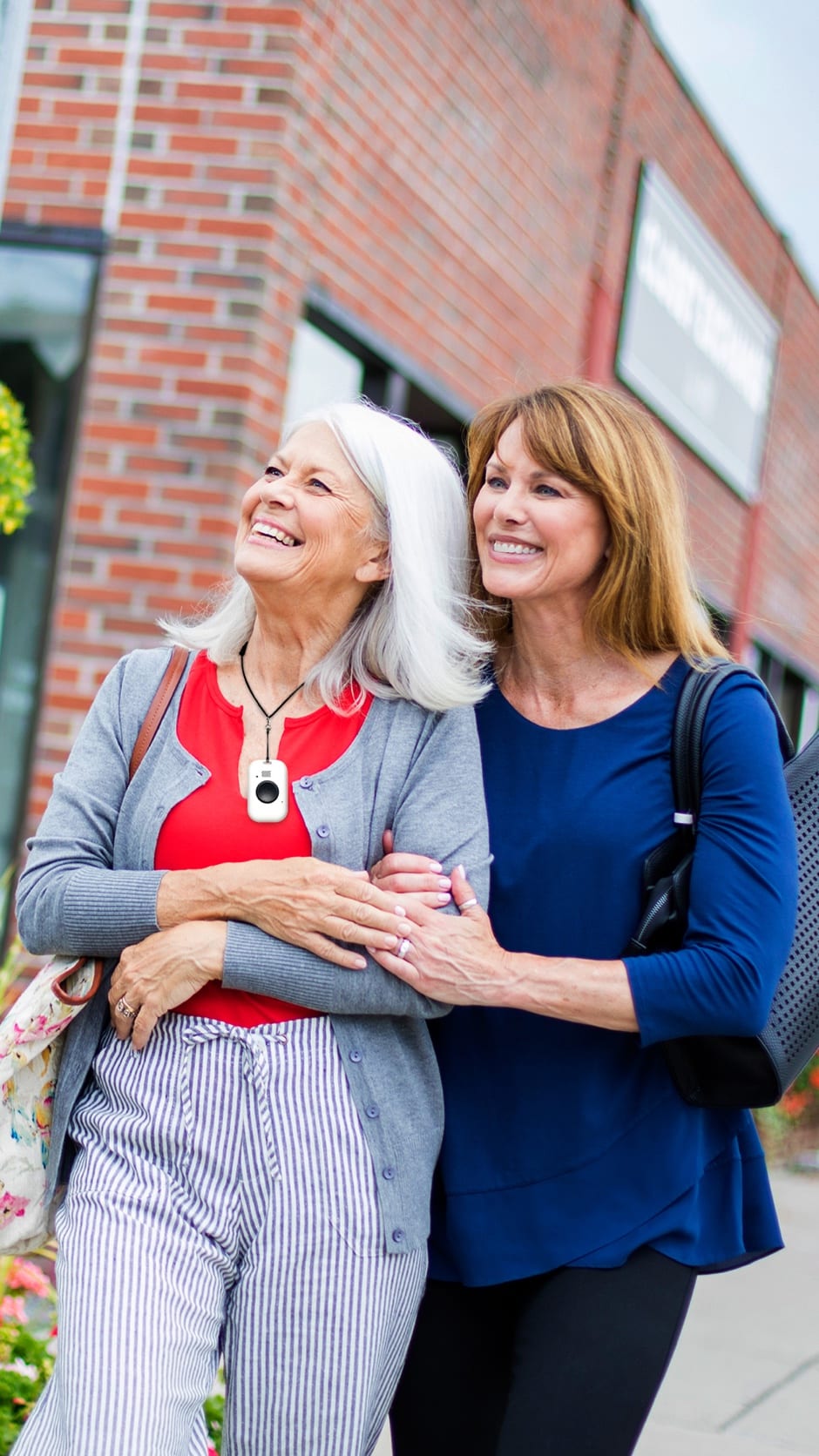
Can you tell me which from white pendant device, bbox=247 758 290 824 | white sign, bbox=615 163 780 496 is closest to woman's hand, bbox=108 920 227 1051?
white pendant device, bbox=247 758 290 824

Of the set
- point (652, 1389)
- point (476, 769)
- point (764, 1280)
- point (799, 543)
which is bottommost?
point (764, 1280)

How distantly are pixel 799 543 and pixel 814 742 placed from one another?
10719 millimetres

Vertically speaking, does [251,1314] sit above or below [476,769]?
below

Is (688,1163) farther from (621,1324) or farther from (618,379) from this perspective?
(618,379)

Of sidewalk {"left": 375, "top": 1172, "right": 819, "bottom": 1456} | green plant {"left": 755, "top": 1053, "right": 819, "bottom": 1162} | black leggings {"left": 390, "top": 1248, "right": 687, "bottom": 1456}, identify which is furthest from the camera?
green plant {"left": 755, "top": 1053, "right": 819, "bottom": 1162}

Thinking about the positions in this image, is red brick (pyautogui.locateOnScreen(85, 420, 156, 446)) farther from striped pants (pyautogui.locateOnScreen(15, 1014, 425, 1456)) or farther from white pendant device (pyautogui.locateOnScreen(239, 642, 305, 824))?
striped pants (pyautogui.locateOnScreen(15, 1014, 425, 1456))

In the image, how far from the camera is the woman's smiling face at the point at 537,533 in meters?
2.49

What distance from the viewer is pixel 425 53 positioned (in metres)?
6.32

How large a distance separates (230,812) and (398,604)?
421mm

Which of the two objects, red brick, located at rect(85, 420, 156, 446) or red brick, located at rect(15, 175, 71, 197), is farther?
red brick, located at rect(15, 175, 71, 197)

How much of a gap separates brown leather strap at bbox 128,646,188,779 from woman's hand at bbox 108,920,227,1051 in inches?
11.6

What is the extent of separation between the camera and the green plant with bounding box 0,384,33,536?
166 inches

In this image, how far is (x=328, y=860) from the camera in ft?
7.64

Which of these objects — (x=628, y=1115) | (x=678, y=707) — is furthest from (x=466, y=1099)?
(x=678, y=707)
